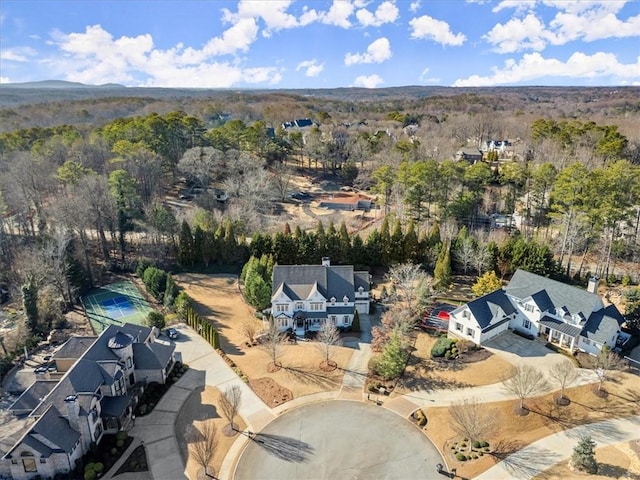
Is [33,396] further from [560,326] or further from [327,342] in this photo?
[560,326]

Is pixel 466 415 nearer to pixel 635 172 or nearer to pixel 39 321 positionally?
pixel 39 321

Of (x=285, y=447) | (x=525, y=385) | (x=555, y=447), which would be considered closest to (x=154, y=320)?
(x=285, y=447)

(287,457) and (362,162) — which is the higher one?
(362,162)

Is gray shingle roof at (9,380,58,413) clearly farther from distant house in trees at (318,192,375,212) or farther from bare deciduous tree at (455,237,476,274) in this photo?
distant house in trees at (318,192,375,212)

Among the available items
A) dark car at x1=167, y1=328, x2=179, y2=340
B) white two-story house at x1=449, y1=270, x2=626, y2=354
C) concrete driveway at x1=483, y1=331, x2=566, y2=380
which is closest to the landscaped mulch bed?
dark car at x1=167, y1=328, x2=179, y2=340

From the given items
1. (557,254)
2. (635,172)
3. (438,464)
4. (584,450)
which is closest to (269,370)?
(438,464)

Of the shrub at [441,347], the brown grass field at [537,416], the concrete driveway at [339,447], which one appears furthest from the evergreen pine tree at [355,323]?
the brown grass field at [537,416]
